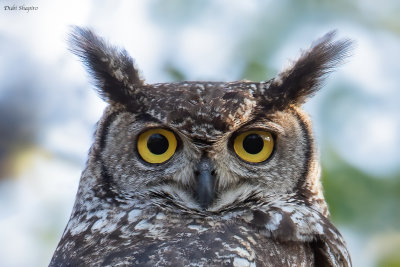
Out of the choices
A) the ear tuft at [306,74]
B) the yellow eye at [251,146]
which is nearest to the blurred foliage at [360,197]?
the ear tuft at [306,74]

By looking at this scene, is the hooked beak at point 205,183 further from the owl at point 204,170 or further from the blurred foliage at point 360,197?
the blurred foliage at point 360,197

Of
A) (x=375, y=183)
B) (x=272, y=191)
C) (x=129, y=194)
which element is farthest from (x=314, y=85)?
(x=375, y=183)

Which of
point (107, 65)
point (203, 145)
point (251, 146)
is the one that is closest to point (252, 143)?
point (251, 146)

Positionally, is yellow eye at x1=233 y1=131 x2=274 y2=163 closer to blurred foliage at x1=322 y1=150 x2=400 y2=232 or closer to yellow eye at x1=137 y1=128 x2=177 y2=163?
yellow eye at x1=137 y1=128 x2=177 y2=163

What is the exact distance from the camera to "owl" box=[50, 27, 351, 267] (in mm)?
3488

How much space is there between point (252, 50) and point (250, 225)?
3.84m

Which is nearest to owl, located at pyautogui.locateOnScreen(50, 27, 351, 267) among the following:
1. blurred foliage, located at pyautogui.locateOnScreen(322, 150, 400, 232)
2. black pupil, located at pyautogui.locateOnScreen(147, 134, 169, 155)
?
black pupil, located at pyautogui.locateOnScreen(147, 134, 169, 155)

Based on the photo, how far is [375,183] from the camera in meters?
6.20

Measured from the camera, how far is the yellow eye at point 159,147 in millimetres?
3791

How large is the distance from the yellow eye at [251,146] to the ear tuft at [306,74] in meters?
0.19

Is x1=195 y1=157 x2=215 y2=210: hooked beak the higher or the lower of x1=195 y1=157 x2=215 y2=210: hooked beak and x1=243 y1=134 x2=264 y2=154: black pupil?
the lower

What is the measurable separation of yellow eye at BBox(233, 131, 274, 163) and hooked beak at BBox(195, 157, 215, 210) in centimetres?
20

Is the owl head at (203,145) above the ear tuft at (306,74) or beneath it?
beneath

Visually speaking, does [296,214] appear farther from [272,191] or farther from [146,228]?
[146,228]
